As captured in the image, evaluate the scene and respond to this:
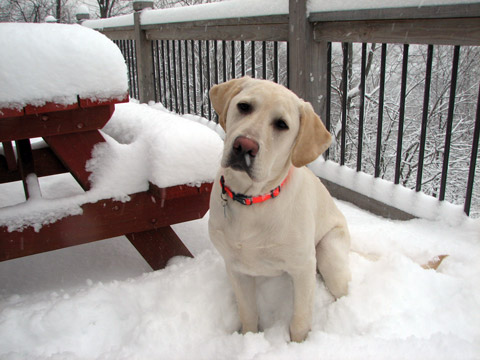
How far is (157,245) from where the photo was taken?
2.50 meters

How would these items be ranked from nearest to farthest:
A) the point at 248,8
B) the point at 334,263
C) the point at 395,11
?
1. the point at 334,263
2. the point at 395,11
3. the point at 248,8

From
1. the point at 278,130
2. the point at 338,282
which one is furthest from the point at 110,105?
the point at 338,282

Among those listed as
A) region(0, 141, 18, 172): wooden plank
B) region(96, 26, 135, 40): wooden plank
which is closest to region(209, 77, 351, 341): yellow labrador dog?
region(0, 141, 18, 172): wooden plank

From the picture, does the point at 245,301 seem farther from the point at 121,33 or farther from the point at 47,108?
the point at 121,33

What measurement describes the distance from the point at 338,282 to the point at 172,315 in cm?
86

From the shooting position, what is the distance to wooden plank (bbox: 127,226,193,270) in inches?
96.9

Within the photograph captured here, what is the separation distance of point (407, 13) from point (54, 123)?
6.81 feet

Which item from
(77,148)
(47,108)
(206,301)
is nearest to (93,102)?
(47,108)

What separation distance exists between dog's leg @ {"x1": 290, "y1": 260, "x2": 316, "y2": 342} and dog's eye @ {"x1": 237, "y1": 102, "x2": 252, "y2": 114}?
0.74 m

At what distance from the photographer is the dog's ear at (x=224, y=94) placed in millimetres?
1803

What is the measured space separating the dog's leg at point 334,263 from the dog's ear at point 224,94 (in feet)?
2.76

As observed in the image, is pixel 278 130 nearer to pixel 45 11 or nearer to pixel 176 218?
pixel 176 218

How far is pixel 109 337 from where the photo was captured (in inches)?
76.3

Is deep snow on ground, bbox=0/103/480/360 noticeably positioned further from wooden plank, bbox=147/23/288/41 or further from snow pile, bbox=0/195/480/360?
wooden plank, bbox=147/23/288/41
